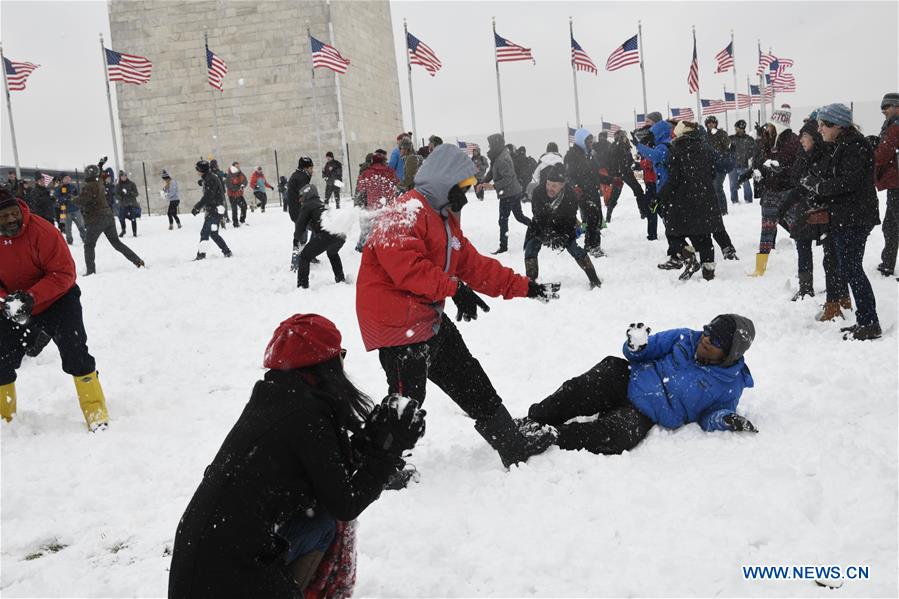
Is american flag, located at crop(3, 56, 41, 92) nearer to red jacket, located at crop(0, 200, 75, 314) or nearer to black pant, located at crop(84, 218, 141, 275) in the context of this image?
black pant, located at crop(84, 218, 141, 275)

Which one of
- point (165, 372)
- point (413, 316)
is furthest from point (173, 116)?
point (413, 316)

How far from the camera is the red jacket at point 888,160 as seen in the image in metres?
7.09

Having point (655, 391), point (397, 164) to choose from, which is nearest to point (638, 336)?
point (655, 391)

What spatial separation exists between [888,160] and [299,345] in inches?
278

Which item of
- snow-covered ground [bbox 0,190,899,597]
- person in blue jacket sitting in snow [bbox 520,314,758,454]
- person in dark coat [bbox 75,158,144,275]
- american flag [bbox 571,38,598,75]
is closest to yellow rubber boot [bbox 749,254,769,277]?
snow-covered ground [bbox 0,190,899,597]

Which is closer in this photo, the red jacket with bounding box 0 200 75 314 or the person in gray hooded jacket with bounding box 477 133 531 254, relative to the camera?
the red jacket with bounding box 0 200 75 314

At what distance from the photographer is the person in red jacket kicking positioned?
3639 mm

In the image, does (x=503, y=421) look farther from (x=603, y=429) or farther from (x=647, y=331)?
(x=647, y=331)

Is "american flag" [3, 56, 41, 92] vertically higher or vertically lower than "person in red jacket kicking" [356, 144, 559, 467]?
higher

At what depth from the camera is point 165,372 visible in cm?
706

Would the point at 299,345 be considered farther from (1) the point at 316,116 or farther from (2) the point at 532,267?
(1) the point at 316,116

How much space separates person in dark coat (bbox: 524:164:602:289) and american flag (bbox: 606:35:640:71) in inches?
568

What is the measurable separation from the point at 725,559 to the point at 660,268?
22.3 feet

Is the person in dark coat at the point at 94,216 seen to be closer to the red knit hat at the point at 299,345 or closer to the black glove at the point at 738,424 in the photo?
the black glove at the point at 738,424
